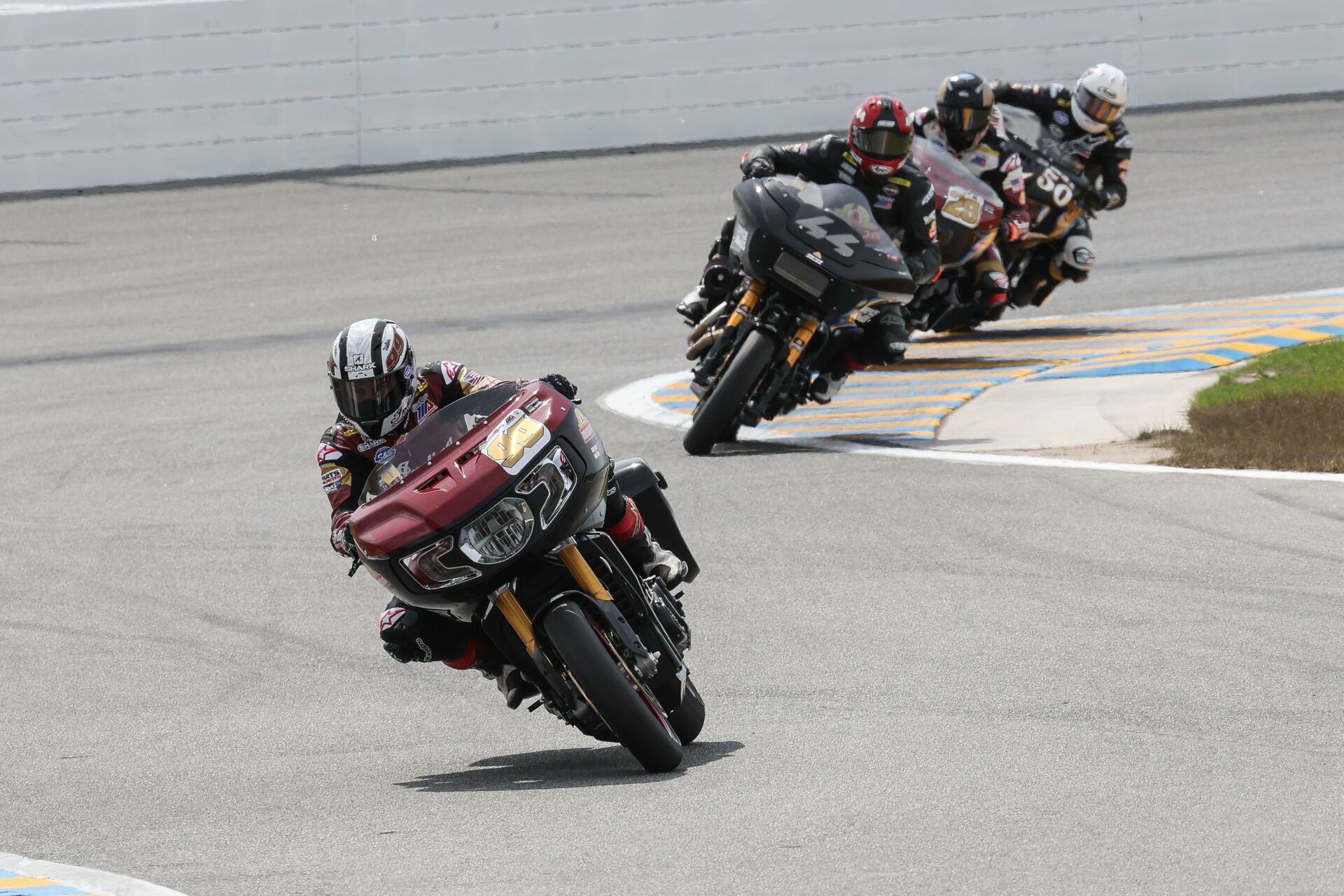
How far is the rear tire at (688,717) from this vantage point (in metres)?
6.44

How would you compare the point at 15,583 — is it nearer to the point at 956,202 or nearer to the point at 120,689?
the point at 120,689

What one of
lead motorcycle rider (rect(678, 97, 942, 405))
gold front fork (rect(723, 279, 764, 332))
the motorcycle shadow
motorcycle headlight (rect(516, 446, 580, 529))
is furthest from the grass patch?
motorcycle headlight (rect(516, 446, 580, 529))

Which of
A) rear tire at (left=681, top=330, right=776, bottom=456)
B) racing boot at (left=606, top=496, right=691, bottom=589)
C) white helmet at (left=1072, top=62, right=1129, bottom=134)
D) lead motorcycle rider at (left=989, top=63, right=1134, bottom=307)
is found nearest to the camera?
racing boot at (left=606, top=496, right=691, bottom=589)

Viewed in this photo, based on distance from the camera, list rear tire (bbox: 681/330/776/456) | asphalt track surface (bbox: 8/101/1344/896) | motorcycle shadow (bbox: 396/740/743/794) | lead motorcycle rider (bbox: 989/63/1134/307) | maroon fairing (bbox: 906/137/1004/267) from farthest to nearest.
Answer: lead motorcycle rider (bbox: 989/63/1134/307)
maroon fairing (bbox: 906/137/1004/267)
rear tire (bbox: 681/330/776/456)
motorcycle shadow (bbox: 396/740/743/794)
asphalt track surface (bbox: 8/101/1344/896)

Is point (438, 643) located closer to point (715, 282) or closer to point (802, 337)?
point (802, 337)

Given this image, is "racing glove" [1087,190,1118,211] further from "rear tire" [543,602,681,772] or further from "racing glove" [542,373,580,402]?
"rear tire" [543,602,681,772]

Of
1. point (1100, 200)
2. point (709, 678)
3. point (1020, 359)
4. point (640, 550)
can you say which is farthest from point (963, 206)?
point (640, 550)

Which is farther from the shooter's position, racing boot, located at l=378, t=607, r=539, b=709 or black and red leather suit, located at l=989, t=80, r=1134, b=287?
black and red leather suit, located at l=989, t=80, r=1134, b=287

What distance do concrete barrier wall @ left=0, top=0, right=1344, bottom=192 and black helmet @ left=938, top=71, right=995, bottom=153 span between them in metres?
10.8

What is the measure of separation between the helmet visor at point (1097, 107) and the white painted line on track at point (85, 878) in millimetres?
11320

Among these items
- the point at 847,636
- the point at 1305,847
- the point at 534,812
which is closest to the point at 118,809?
the point at 534,812

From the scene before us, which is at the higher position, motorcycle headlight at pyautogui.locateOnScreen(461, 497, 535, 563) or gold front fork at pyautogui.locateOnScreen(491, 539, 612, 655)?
motorcycle headlight at pyautogui.locateOnScreen(461, 497, 535, 563)

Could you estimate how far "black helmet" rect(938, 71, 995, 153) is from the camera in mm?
13859

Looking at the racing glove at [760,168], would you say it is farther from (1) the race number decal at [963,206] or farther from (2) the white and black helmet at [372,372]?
(2) the white and black helmet at [372,372]
